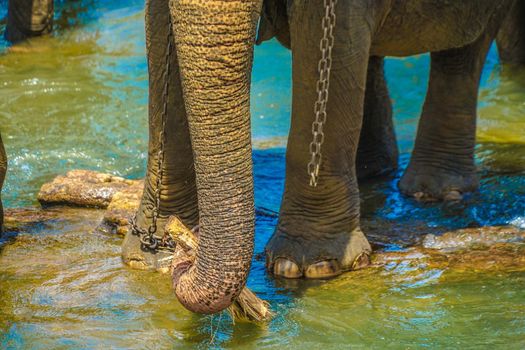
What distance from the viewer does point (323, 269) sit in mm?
5312

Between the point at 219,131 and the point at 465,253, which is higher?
the point at 219,131

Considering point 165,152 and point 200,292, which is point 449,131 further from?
point 200,292

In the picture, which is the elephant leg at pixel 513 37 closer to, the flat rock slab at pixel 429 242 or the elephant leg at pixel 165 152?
the flat rock slab at pixel 429 242

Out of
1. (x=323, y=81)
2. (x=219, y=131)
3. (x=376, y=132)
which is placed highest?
(x=323, y=81)

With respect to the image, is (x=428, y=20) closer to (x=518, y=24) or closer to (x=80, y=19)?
(x=518, y=24)

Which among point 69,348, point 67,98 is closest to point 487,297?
point 69,348

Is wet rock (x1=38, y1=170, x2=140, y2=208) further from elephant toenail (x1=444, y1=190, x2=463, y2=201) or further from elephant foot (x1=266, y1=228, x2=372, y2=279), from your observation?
elephant toenail (x1=444, y1=190, x2=463, y2=201)

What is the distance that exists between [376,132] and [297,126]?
216 centimetres

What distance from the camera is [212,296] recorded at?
400 cm

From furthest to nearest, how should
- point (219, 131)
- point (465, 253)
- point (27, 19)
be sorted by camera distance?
1. point (27, 19)
2. point (465, 253)
3. point (219, 131)

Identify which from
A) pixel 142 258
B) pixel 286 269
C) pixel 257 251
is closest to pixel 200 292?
pixel 286 269

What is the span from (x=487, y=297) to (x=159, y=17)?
1.87m

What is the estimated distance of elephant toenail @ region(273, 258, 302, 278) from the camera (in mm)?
5309

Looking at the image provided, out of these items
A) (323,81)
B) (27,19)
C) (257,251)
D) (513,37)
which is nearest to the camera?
(323,81)
